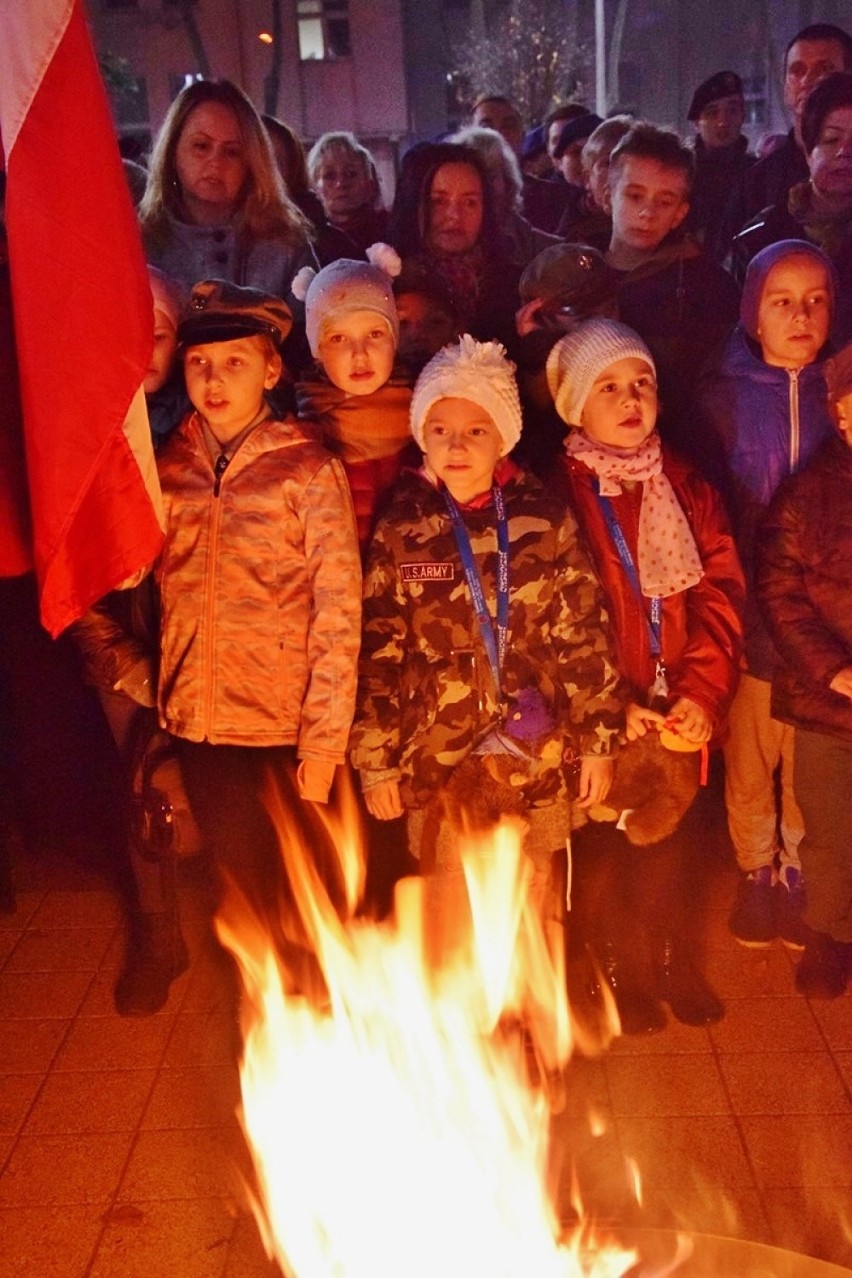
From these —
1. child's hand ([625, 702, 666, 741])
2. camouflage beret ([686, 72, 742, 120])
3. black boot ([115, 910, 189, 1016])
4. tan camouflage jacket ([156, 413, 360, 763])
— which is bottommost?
black boot ([115, 910, 189, 1016])

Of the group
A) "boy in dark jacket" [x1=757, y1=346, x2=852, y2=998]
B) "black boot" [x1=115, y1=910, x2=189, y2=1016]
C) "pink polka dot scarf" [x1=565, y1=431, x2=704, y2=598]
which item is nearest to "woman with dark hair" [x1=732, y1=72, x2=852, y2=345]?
"boy in dark jacket" [x1=757, y1=346, x2=852, y2=998]

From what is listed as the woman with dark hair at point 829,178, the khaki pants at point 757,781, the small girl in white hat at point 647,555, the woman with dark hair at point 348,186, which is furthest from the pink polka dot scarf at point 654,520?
the woman with dark hair at point 348,186

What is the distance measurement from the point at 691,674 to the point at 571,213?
3.43 metres

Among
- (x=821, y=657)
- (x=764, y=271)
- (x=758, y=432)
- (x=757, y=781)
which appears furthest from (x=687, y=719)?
(x=764, y=271)

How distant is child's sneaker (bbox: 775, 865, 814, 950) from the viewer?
4.68 meters

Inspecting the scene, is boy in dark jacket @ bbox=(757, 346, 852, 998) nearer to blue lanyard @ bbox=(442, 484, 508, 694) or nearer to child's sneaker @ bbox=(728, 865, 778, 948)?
child's sneaker @ bbox=(728, 865, 778, 948)

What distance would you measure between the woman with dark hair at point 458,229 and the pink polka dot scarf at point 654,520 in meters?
1.19

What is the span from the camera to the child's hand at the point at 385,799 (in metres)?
4.05

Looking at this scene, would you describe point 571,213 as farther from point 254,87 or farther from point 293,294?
point 254,87

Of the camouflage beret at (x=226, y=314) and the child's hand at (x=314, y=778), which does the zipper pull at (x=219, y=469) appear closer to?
the camouflage beret at (x=226, y=314)

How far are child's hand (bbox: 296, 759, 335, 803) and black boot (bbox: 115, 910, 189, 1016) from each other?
1014 mm

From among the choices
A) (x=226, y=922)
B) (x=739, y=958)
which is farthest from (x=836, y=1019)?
(x=226, y=922)

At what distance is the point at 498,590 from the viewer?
13.0 feet

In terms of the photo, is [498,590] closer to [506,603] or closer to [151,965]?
[506,603]
